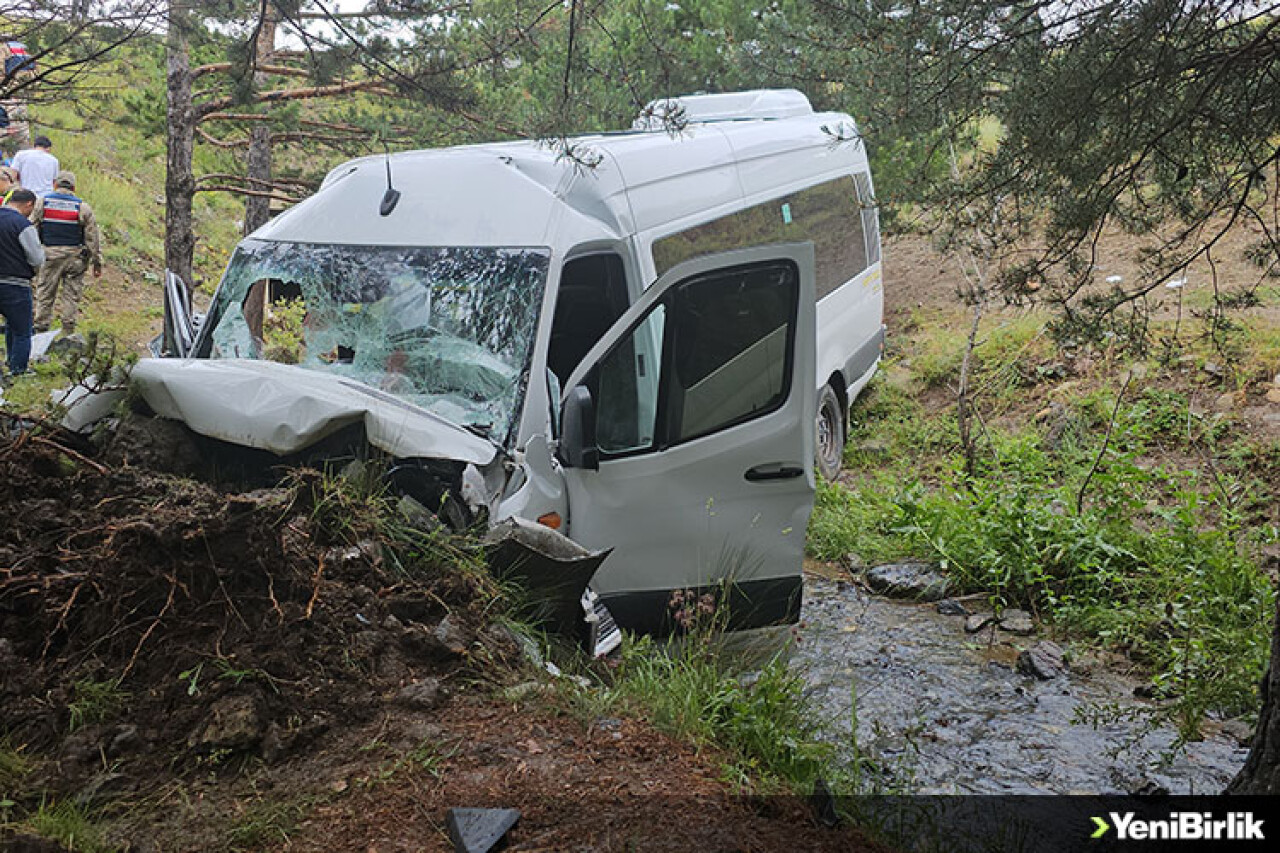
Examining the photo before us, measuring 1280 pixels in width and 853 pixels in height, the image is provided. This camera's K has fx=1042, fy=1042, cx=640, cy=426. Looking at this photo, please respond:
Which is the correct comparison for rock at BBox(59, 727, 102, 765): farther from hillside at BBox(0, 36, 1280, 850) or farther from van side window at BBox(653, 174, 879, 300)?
van side window at BBox(653, 174, 879, 300)

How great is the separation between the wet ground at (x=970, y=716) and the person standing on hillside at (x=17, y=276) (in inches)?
299

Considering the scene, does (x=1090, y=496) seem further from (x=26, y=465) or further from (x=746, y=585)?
(x=26, y=465)

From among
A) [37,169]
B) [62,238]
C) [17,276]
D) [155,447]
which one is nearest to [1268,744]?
[155,447]

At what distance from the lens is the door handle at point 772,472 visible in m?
4.60

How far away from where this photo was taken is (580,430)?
428 centimetres

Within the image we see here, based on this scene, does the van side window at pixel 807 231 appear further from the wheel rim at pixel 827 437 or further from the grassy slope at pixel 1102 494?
the grassy slope at pixel 1102 494

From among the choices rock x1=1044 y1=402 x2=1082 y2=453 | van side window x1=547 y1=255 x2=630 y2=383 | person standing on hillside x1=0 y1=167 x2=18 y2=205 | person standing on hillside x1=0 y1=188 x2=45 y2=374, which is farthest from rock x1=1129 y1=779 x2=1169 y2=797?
person standing on hillside x1=0 y1=167 x2=18 y2=205

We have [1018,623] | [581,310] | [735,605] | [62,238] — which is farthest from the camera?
[62,238]

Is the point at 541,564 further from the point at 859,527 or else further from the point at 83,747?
the point at 859,527

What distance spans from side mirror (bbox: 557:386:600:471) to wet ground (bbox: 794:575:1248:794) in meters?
1.30

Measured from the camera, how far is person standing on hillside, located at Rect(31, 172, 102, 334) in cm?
1079

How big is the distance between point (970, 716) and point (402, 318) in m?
3.28

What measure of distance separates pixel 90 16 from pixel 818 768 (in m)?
5.18

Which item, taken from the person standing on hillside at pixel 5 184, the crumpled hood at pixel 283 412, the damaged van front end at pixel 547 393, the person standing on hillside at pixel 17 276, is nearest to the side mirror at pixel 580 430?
the damaged van front end at pixel 547 393
